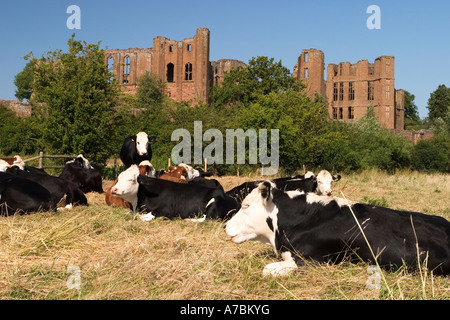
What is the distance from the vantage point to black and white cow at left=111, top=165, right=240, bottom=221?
954cm

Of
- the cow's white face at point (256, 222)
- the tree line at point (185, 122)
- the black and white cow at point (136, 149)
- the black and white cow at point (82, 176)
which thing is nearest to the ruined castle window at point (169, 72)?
the tree line at point (185, 122)

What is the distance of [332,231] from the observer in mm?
5410

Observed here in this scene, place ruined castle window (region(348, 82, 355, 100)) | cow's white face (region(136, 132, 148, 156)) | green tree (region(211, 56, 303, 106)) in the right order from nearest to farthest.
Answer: cow's white face (region(136, 132, 148, 156)) < green tree (region(211, 56, 303, 106)) < ruined castle window (region(348, 82, 355, 100))

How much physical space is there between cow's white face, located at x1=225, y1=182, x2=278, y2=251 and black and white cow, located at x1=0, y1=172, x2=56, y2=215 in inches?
201

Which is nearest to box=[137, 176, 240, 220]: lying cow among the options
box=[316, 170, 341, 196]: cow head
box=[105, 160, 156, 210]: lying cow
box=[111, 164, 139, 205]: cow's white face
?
box=[111, 164, 139, 205]: cow's white face

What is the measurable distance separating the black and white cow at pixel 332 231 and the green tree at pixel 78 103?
728 inches

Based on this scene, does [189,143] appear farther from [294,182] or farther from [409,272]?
[409,272]

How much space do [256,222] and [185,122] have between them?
28.8 metres

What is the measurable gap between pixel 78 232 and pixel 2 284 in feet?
7.50

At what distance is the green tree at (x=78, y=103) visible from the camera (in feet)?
75.2

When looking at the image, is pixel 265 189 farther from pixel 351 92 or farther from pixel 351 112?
pixel 351 112

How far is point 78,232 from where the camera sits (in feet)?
22.9

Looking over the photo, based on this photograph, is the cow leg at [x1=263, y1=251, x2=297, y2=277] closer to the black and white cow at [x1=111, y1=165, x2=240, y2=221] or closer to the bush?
the black and white cow at [x1=111, y1=165, x2=240, y2=221]
